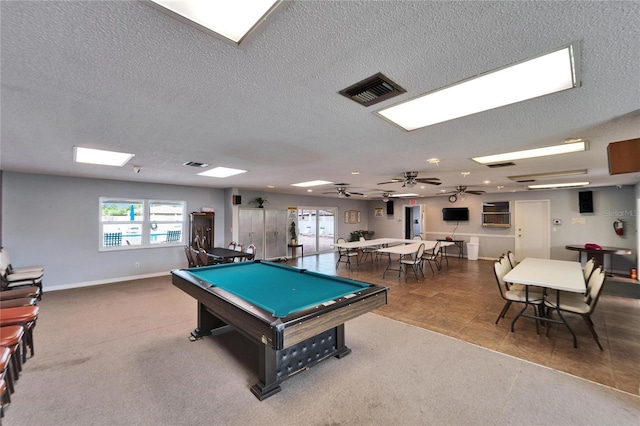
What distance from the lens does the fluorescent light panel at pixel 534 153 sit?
3201mm

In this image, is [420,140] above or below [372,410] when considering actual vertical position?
above

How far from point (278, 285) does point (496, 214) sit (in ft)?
30.3

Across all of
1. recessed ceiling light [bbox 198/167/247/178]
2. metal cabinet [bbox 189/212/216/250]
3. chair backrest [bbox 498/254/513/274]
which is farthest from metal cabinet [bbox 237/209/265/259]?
chair backrest [bbox 498/254/513/274]

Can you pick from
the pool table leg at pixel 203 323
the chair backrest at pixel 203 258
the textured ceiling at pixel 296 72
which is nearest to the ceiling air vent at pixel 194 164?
the textured ceiling at pixel 296 72

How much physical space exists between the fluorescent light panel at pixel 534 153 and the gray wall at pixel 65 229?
7.18 meters

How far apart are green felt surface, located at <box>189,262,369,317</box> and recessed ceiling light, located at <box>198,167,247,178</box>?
71.0 inches

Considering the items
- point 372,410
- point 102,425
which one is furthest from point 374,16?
point 102,425

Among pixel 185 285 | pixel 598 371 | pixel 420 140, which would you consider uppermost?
pixel 420 140

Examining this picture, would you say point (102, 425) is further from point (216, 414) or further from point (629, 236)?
point (629, 236)

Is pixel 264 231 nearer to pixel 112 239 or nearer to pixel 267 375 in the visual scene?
pixel 112 239

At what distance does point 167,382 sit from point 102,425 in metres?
0.53

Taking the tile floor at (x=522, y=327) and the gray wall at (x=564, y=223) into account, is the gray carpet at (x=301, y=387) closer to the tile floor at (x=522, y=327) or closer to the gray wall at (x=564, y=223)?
the tile floor at (x=522, y=327)

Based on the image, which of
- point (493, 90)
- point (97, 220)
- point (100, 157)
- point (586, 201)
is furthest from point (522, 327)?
point (97, 220)

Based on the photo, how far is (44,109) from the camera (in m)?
2.10
